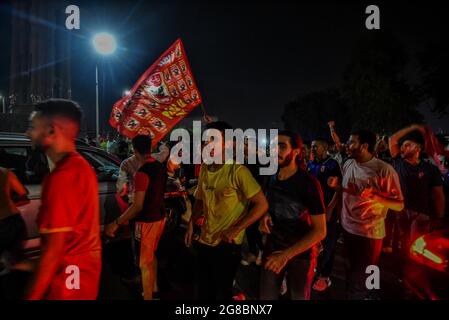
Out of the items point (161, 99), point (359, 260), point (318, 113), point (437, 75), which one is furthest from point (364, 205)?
point (318, 113)

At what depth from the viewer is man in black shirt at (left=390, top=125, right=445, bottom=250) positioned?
461cm

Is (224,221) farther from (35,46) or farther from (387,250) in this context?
(35,46)

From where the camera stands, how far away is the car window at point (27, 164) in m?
4.82

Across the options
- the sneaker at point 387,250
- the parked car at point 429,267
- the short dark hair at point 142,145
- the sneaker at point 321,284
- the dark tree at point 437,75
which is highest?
the dark tree at point 437,75

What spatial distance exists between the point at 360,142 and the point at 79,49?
1269 inches

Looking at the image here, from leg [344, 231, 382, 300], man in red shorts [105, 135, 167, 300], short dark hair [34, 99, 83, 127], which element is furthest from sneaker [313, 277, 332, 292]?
short dark hair [34, 99, 83, 127]

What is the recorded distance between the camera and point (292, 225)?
3082mm

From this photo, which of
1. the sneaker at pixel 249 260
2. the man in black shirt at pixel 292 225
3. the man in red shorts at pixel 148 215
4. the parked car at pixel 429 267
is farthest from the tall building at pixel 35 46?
the parked car at pixel 429 267

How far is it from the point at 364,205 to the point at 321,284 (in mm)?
1594

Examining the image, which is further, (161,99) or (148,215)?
(161,99)

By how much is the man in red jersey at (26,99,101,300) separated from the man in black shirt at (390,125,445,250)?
3.99 m

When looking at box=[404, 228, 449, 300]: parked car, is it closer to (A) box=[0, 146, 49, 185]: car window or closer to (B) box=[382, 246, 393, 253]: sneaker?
(B) box=[382, 246, 393, 253]: sneaker

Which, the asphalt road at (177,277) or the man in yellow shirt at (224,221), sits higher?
the man in yellow shirt at (224,221)

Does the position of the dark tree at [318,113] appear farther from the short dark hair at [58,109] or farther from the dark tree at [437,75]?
the short dark hair at [58,109]
